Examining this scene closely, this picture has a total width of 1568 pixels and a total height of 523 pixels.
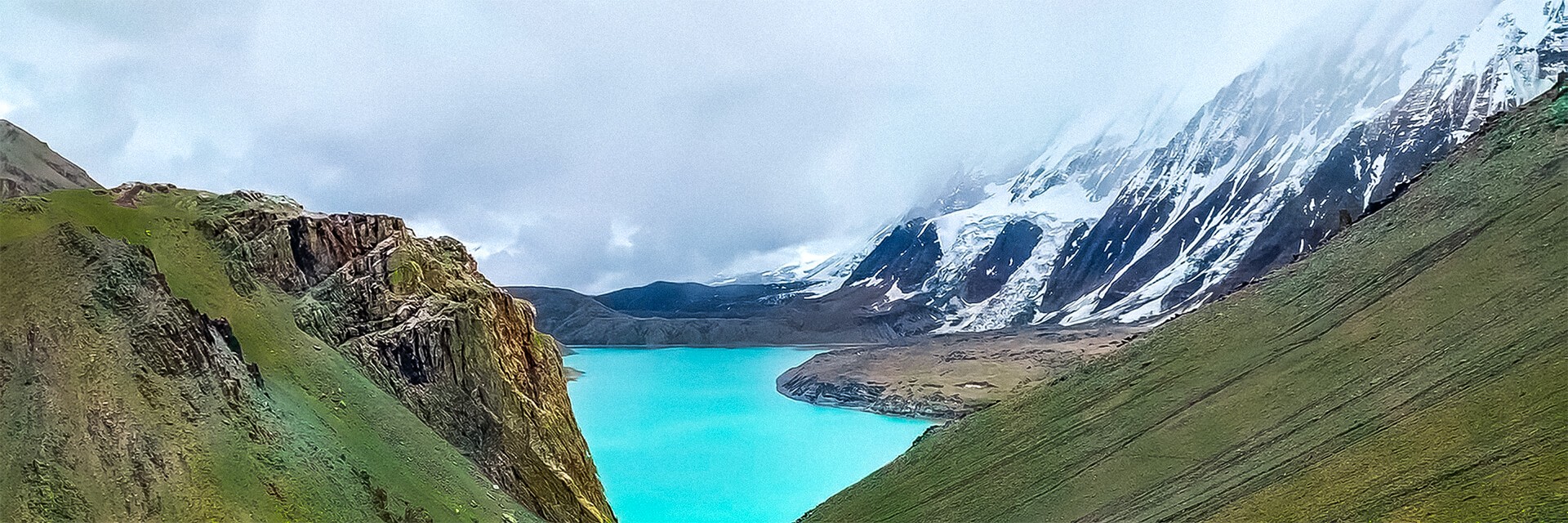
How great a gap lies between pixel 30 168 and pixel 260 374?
18.2 m

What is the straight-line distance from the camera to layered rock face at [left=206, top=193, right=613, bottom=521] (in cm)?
3241

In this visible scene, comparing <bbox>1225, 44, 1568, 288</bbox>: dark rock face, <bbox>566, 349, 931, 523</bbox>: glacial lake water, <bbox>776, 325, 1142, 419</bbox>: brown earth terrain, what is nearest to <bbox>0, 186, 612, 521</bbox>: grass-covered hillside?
<bbox>566, 349, 931, 523</bbox>: glacial lake water

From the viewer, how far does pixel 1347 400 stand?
24.8m

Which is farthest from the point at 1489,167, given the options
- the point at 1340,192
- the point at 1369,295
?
the point at 1340,192

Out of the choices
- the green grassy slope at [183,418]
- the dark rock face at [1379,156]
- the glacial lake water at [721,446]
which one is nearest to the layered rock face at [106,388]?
the green grassy slope at [183,418]

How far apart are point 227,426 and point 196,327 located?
3.42 meters

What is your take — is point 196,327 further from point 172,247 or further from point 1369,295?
point 1369,295

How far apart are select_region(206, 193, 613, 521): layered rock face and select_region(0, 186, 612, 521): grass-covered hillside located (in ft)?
0.28

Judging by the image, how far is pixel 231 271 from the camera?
99.5 ft

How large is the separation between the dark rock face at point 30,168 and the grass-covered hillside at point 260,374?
4.91 m

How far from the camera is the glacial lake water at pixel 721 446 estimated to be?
2346 inches

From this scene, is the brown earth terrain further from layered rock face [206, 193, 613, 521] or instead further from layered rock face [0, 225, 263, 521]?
layered rock face [0, 225, 263, 521]

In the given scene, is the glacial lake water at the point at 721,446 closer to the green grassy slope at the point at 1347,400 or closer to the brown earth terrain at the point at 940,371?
the brown earth terrain at the point at 940,371

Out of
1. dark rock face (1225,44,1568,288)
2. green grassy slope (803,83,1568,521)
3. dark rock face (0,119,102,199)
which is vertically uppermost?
dark rock face (1225,44,1568,288)
